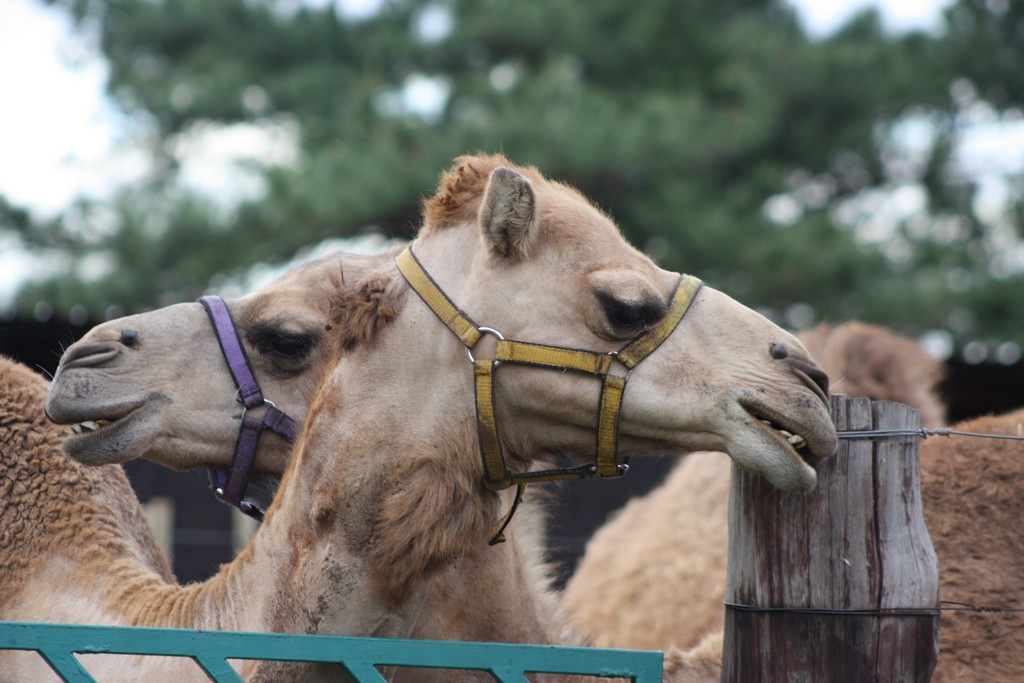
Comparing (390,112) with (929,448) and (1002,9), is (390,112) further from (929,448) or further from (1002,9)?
(929,448)

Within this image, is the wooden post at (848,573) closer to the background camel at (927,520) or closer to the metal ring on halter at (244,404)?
the background camel at (927,520)

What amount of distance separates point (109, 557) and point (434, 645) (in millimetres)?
1429

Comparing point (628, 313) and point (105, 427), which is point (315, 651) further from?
point (105, 427)

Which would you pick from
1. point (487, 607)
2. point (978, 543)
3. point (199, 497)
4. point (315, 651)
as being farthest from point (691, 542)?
point (199, 497)

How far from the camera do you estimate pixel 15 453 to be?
325 centimetres

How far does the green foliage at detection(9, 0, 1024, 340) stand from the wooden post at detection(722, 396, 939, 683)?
296 inches

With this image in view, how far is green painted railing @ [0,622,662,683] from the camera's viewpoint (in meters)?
2.02

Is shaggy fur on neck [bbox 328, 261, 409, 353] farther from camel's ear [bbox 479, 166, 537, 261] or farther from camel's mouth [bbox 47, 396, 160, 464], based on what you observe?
camel's mouth [bbox 47, 396, 160, 464]

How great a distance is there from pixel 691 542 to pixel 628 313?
234 centimetres

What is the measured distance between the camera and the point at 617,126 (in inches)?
407

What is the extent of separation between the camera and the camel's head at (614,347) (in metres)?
2.46

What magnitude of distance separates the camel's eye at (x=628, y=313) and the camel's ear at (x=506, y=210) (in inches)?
9.6

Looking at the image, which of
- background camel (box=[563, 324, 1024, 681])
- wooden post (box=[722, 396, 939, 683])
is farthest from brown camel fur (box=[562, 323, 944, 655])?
wooden post (box=[722, 396, 939, 683])

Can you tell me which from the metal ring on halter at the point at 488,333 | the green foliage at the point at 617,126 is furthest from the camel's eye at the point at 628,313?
the green foliage at the point at 617,126
